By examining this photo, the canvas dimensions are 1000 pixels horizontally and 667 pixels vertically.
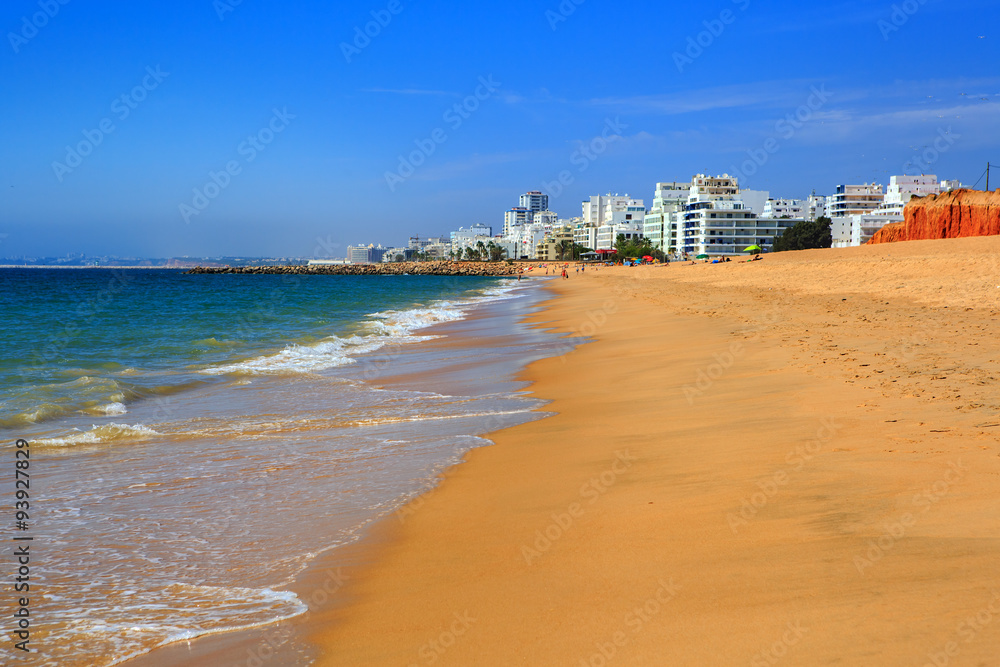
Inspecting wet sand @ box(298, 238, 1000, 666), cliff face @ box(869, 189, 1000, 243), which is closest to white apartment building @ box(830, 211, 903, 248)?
cliff face @ box(869, 189, 1000, 243)

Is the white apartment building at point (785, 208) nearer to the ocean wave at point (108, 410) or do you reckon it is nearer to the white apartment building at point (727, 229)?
the white apartment building at point (727, 229)

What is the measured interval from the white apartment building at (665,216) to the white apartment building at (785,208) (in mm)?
14906

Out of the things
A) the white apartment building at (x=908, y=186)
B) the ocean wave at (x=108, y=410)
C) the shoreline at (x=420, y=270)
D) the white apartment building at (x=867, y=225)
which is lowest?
the ocean wave at (x=108, y=410)

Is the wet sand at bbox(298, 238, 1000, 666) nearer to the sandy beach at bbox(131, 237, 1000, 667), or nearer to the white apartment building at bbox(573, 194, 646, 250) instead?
the sandy beach at bbox(131, 237, 1000, 667)

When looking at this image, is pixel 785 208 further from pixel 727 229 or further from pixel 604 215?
pixel 604 215

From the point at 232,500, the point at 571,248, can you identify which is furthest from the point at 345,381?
the point at 571,248

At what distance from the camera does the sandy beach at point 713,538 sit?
2961 millimetres

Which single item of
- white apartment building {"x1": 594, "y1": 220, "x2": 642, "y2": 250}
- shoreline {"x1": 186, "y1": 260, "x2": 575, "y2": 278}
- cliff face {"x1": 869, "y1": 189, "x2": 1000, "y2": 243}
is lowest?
shoreline {"x1": 186, "y1": 260, "x2": 575, "y2": 278}

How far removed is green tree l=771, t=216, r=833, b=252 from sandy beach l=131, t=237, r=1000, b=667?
8412cm

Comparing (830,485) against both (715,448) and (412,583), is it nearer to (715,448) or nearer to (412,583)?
(715,448)

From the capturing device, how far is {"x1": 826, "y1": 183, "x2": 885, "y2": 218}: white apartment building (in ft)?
411

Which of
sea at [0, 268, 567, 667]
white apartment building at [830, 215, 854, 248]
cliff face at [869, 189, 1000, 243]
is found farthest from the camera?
white apartment building at [830, 215, 854, 248]

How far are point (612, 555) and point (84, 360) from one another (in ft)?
49.4

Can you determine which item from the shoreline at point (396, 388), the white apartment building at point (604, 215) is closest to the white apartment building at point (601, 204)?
the white apartment building at point (604, 215)
